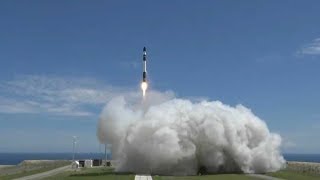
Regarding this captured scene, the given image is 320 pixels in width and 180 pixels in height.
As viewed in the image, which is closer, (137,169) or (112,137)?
(137,169)

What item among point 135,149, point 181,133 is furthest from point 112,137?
point 181,133

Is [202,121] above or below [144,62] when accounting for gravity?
below

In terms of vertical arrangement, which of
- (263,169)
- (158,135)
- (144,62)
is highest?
(144,62)

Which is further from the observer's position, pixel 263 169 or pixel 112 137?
pixel 112 137

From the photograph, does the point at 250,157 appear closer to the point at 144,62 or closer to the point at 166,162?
the point at 166,162

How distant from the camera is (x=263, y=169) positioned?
93.2 m

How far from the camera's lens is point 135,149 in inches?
3691

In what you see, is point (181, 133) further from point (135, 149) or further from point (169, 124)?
point (135, 149)

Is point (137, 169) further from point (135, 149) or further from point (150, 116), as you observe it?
point (150, 116)

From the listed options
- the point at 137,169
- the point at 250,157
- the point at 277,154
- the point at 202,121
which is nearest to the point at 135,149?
the point at 137,169

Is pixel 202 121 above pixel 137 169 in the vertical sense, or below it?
above

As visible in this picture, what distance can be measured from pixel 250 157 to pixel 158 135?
16550 mm

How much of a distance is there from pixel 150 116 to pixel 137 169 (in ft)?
32.4

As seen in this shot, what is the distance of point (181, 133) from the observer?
93312 millimetres
